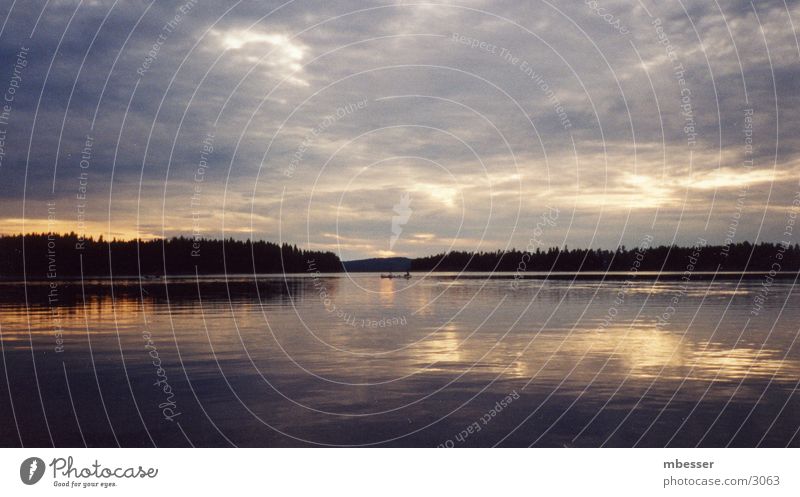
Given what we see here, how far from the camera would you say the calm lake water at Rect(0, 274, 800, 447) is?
18.6 meters

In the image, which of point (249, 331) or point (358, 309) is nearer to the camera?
point (249, 331)

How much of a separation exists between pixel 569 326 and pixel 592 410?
22835 mm

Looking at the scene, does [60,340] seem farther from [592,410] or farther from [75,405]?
[592,410]

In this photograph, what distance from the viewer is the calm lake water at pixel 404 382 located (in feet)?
60.9

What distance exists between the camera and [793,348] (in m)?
Answer: 32.2

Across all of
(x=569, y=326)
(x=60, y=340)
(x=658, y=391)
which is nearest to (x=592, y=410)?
(x=658, y=391)

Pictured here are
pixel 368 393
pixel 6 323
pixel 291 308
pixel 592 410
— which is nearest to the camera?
pixel 592 410

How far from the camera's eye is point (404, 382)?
24859 mm

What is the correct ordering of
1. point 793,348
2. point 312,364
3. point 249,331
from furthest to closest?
1. point 249,331
2. point 793,348
3. point 312,364
